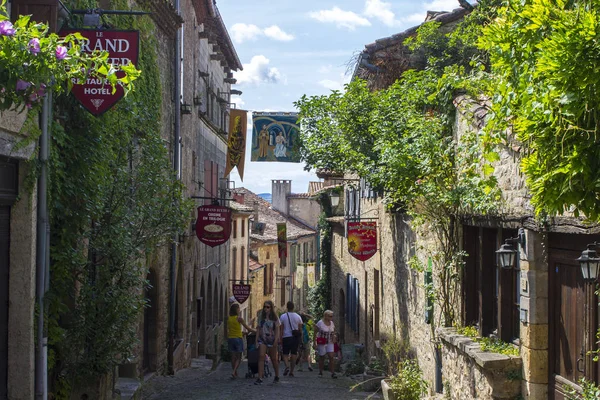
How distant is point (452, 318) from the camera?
10.2 metres

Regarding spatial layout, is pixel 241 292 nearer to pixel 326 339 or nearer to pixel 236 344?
pixel 326 339

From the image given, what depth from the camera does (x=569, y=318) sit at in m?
6.77

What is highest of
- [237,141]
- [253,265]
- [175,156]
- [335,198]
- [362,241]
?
[237,141]

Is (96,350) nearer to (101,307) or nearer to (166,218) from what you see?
(101,307)

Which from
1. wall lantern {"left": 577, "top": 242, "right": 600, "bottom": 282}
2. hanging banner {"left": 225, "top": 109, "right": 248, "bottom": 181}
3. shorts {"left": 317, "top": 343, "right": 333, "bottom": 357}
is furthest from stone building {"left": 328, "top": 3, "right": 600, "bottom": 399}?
hanging banner {"left": 225, "top": 109, "right": 248, "bottom": 181}

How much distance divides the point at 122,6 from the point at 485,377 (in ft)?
23.8

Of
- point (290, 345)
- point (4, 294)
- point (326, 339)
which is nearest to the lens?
point (4, 294)

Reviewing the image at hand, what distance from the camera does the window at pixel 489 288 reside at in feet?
27.1

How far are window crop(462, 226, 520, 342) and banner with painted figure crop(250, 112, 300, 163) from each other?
43.4 feet

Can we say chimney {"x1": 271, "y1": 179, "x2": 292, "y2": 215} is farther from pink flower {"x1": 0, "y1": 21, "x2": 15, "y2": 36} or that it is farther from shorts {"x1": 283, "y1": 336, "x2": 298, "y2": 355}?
pink flower {"x1": 0, "y1": 21, "x2": 15, "y2": 36}

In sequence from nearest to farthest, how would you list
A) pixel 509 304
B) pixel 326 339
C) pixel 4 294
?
pixel 4 294, pixel 509 304, pixel 326 339

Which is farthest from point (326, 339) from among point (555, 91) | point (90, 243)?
point (555, 91)

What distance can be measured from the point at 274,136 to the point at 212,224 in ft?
17.3

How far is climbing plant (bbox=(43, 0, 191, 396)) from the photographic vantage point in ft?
26.4
